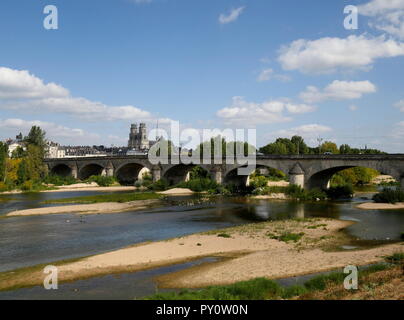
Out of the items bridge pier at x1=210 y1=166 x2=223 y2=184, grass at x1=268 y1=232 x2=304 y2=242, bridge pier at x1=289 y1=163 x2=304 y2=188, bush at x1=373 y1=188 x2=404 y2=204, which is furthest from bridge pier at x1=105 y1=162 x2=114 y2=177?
grass at x1=268 y1=232 x2=304 y2=242

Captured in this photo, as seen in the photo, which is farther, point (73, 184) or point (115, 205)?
point (73, 184)

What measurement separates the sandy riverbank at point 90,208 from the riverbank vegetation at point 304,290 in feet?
120

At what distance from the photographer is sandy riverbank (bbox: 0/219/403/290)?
2302 centimetres

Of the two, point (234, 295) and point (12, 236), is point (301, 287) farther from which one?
point (12, 236)

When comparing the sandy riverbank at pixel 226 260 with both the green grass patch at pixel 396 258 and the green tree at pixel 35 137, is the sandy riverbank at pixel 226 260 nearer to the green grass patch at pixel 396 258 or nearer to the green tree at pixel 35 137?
the green grass patch at pixel 396 258

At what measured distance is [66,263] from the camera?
1029 inches

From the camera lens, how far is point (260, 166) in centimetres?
9250

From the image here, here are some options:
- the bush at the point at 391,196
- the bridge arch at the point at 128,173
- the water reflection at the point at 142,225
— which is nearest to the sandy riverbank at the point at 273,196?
the water reflection at the point at 142,225

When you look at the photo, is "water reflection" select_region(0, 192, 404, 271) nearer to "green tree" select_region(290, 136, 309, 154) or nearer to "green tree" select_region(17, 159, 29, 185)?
"green tree" select_region(17, 159, 29, 185)

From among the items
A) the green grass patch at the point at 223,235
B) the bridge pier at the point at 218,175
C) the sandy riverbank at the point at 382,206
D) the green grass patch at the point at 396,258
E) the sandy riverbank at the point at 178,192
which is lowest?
the green grass patch at the point at 223,235

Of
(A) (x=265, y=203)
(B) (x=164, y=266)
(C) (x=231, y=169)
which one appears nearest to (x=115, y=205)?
(A) (x=265, y=203)

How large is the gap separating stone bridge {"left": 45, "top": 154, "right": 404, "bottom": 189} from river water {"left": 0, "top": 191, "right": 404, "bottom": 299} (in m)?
6.71

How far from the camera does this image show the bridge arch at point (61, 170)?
4850 inches
